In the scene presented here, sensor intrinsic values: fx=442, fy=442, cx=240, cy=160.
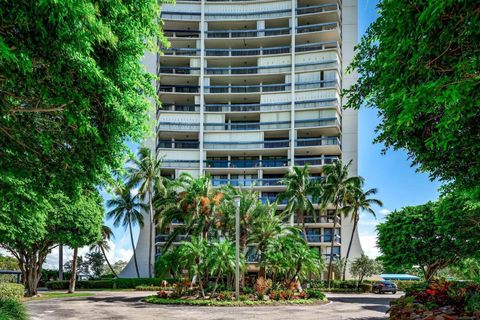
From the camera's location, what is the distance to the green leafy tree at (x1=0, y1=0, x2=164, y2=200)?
725 centimetres

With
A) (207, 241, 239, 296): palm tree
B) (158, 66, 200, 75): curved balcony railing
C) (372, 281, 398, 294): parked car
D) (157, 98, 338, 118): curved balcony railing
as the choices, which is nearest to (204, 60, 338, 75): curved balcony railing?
(158, 66, 200, 75): curved balcony railing

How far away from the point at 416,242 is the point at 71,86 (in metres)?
35.6

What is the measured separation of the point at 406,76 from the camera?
7.45 m

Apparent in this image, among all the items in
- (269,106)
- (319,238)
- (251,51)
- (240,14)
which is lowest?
(319,238)

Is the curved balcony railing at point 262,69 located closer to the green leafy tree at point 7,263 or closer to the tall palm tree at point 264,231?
the tall palm tree at point 264,231

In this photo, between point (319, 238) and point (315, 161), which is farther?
point (315, 161)

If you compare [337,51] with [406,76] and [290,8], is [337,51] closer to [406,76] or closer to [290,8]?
[290,8]

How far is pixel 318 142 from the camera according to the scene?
65.4 m

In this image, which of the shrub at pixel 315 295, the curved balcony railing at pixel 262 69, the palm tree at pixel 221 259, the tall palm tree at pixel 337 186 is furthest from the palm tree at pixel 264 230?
the curved balcony railing at pixel 262 69

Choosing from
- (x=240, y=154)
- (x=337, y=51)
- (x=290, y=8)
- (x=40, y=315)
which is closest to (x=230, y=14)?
(x=290, y=8)

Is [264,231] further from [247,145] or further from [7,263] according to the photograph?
[7,263]

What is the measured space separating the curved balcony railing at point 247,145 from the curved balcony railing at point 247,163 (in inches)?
81.9

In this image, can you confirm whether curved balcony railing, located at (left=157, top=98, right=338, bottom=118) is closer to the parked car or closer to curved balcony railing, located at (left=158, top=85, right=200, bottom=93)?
curved balcony railing, located at (left=158, top=85, right=200, bottom=93)

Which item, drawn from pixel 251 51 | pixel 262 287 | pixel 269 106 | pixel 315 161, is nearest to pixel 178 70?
pixel 251 51
